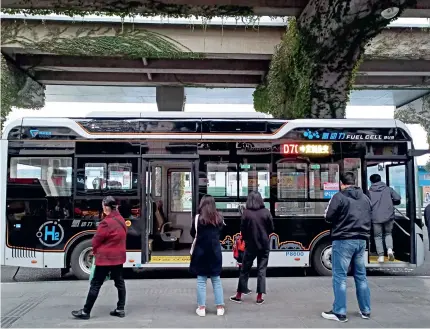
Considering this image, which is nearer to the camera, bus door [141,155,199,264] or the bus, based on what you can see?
the bus

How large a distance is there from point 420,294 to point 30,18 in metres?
13.9

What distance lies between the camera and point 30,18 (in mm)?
15617

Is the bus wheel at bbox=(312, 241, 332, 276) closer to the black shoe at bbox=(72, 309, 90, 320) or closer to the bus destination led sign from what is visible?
the bus destination led sign

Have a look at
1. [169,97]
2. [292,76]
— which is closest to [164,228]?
[292,76]

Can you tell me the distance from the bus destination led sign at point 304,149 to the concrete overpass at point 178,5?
5095 millimetres

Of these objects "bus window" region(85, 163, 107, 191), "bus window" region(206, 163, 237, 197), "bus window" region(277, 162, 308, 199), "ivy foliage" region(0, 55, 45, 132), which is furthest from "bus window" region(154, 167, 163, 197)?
"ivy foliage" region(0, 55, 45, 132)

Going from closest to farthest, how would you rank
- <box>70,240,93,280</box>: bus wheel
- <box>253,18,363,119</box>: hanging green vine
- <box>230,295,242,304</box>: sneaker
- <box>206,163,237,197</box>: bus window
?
<box>230,295,242,304</box>: sneaker
<box>70,240,93,280</box>: bus wheel
<box>206,163,237,197</box>: bus window
<box>253,18,363,119</box>: hanging green vine

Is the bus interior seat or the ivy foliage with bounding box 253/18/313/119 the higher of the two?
the ivy foliage with bounding box 253/18/313/119

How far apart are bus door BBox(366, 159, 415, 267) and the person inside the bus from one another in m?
3.45

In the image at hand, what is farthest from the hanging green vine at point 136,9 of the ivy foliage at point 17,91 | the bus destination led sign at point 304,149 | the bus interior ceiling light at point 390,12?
the bus destination led sign at point 304,149

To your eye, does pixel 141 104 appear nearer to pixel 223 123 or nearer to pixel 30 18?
pixel 30 18

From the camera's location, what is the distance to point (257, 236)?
7355mm

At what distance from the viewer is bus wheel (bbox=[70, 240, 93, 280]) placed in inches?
381

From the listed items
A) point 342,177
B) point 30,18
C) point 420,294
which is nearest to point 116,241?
point 342,177
